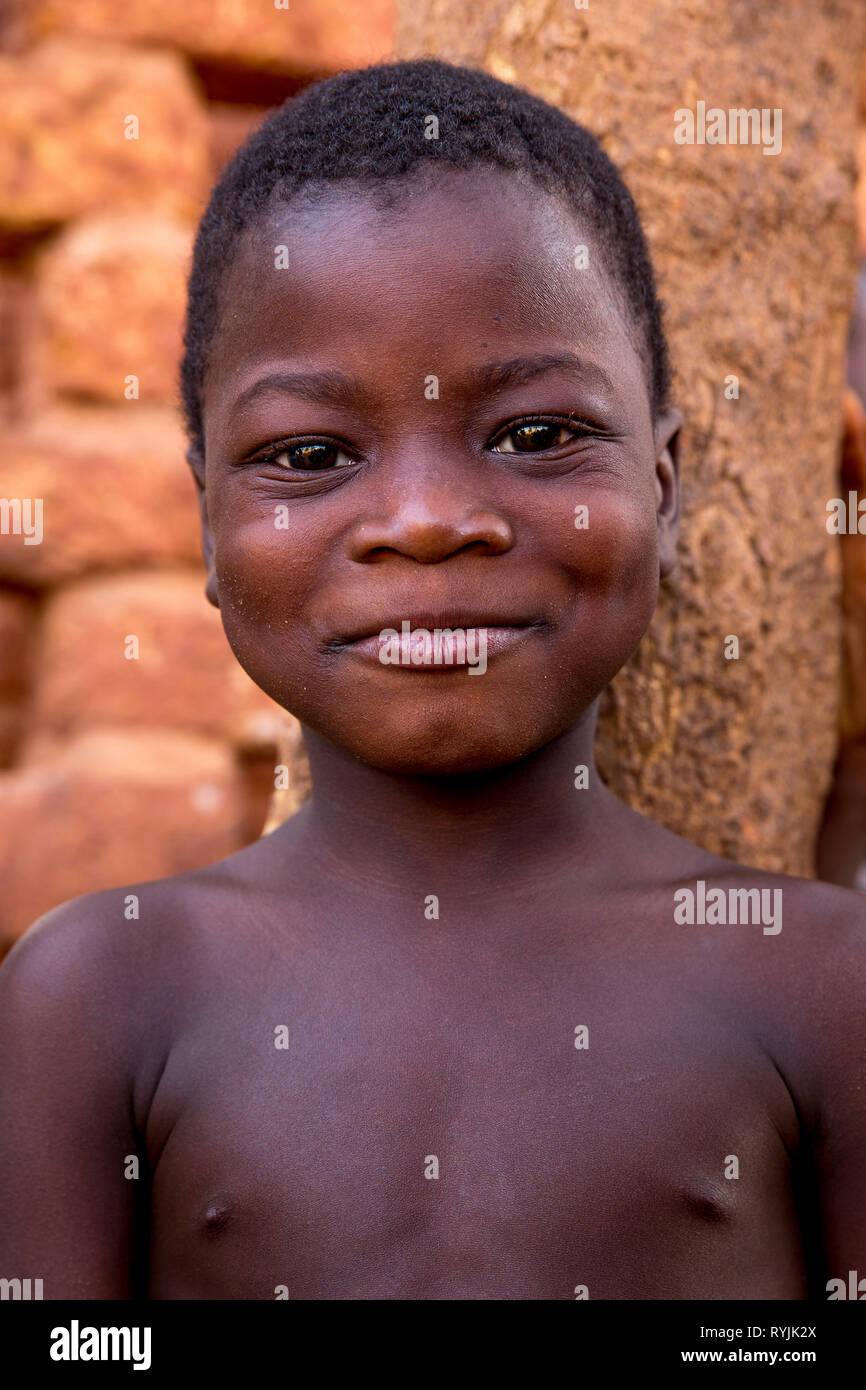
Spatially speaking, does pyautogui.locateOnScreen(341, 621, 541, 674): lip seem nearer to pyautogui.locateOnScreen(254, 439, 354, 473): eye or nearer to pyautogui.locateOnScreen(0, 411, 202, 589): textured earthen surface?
pyautogui.locateOnScreen(254, 439, 354, 473): eye

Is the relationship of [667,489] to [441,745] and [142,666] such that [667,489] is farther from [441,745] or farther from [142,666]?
[142,666]

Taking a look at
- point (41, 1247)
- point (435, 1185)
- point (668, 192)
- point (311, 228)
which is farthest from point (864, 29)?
point (41, 1247)

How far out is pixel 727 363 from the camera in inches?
77.0

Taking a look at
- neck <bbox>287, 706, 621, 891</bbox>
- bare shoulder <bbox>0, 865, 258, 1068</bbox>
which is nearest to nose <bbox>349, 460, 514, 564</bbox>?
neck <bbox>287, 706, 621, 891</bbox>

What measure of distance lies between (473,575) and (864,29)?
1.28m

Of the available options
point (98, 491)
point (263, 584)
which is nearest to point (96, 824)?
point (98, 491)

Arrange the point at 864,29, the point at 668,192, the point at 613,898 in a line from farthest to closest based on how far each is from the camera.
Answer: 1. the point at 864,29
2. the point at 668,192
3. the point at 613,898

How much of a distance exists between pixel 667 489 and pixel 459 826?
0.46 m

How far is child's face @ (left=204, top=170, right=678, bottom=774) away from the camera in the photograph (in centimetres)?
138

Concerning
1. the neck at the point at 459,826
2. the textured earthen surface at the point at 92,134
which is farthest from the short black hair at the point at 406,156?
the textured earthen surface at the point at 92,134

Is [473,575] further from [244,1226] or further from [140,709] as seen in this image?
[140,709]

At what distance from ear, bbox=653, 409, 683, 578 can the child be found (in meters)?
0.13
